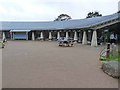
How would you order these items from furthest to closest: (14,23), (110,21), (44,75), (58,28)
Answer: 1. (14,23)
2. (58,28)
3. (110,21)
4. (44,75)

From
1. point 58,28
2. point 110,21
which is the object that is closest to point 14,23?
point 58,28

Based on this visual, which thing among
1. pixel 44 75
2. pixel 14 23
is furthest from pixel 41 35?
pixel 44 75

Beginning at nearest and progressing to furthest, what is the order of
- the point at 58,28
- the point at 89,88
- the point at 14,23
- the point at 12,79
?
1. the point at 89,88
2. the point at 12,79
3. the point at 58,28
4. the point at 14,23

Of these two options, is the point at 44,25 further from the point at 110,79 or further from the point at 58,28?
the point at 110,79

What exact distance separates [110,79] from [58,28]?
3856cm

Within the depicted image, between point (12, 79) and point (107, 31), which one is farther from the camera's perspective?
point (107, 31)

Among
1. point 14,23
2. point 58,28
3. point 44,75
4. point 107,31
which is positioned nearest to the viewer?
point 44,75

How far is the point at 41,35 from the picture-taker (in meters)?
51.3

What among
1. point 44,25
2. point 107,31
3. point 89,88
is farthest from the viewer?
point 44,25

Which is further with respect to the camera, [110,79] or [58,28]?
[58,28]

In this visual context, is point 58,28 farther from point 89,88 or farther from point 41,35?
point 89,88

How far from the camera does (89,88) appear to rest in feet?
27.6

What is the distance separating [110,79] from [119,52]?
658cm

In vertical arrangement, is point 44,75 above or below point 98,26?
below
